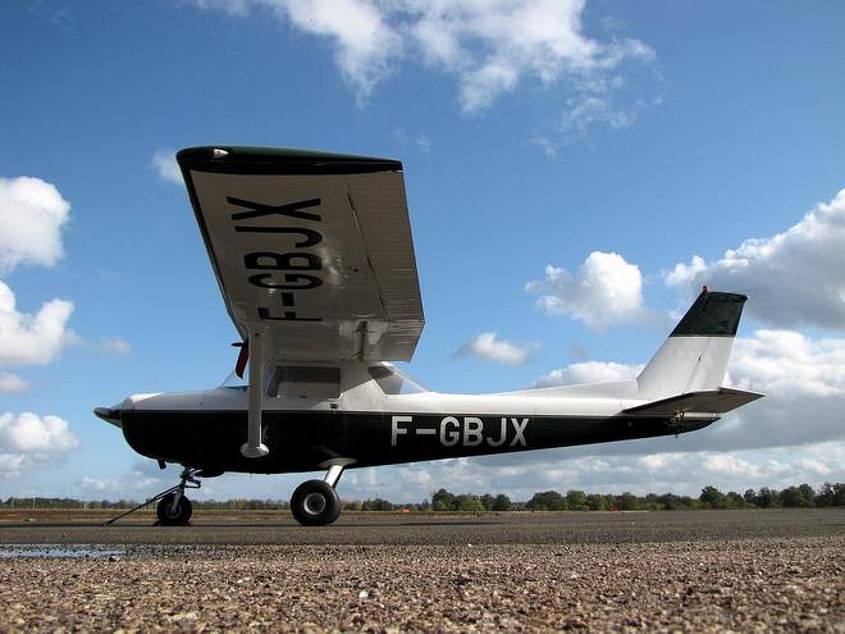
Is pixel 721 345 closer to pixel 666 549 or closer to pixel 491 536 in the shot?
pixel 491 536

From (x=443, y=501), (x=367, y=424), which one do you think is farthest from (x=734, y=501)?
(x=367, y=424)

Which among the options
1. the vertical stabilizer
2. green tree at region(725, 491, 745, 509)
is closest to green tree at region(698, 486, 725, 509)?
green tree at region(725, 491, 745, 509)

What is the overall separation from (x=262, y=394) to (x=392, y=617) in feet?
26.9

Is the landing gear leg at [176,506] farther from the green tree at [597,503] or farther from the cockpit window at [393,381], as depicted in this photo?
the green tree at [597,503]

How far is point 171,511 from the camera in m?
10.7

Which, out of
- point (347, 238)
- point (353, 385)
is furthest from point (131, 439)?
point (347, 238)

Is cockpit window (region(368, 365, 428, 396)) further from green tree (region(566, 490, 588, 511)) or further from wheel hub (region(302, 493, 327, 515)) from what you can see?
green tree (region(566, 490, 588, 511))

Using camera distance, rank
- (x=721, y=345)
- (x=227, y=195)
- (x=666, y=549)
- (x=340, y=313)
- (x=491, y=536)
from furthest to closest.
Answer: (x=721, y=345), (x=340, y=313), (x=491, y=536), (x=227, y=195), (x=666, y=549)

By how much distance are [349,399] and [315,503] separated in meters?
1.55

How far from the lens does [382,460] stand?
10.9 meters

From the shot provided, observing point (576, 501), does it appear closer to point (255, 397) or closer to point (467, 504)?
point (467, 504)

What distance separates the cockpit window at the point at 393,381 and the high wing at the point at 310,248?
0.25 m

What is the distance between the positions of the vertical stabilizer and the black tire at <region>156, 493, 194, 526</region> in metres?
7.48

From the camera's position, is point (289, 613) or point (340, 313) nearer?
point (289, 613)
